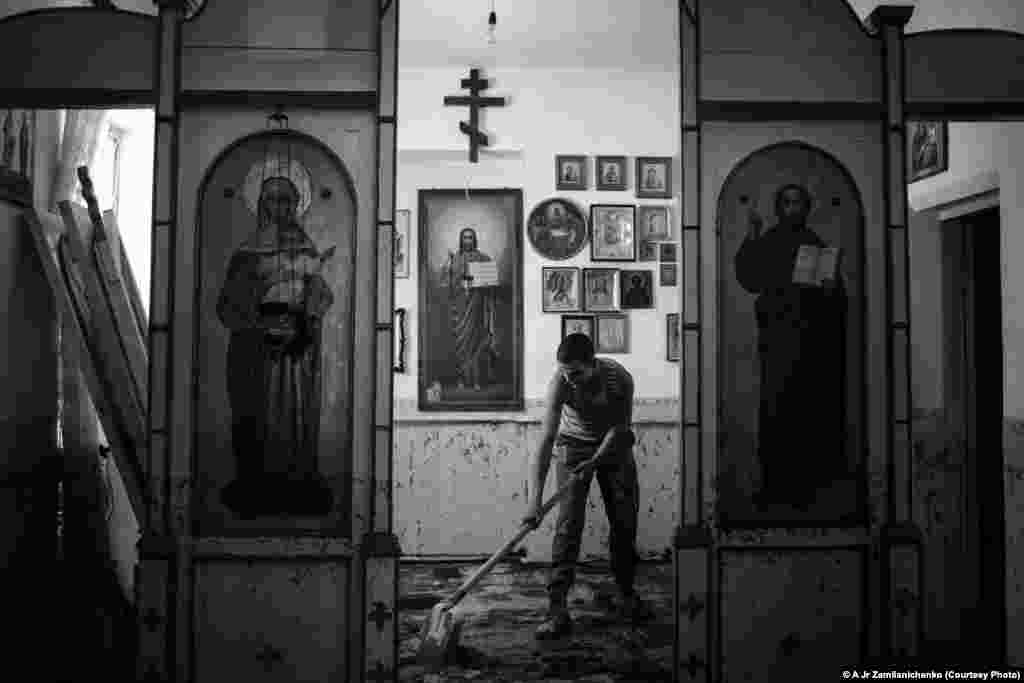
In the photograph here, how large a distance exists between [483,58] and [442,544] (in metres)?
3.94

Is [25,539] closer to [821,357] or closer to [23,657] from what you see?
[23,657]

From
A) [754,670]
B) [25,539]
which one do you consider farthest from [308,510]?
[754,670]

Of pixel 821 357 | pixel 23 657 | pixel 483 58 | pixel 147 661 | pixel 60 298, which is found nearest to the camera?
pixel 147 661

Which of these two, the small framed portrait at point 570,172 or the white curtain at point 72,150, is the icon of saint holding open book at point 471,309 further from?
the white curtain at point 72,150

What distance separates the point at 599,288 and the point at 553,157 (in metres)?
1.15

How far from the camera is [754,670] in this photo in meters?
3.29

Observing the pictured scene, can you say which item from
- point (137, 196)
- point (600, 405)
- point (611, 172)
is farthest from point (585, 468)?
point (137, 196)

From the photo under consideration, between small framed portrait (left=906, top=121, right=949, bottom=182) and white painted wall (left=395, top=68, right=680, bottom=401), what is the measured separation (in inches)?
88.6

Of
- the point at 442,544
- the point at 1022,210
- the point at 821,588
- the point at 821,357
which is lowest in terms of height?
the point at 442,544

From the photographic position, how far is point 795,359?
A: 3363 mm

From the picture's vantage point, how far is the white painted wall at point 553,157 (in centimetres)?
655

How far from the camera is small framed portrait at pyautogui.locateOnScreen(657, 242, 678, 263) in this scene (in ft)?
21.6

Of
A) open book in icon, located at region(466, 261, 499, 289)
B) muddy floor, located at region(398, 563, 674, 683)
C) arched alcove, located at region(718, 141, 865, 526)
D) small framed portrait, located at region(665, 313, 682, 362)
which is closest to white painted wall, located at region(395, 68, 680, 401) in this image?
small framed portrait, located at region(665, 313, 682, 362)

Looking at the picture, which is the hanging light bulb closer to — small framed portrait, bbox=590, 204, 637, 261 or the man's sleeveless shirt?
small framed portrait, bbox=590, 204, 637, 261
